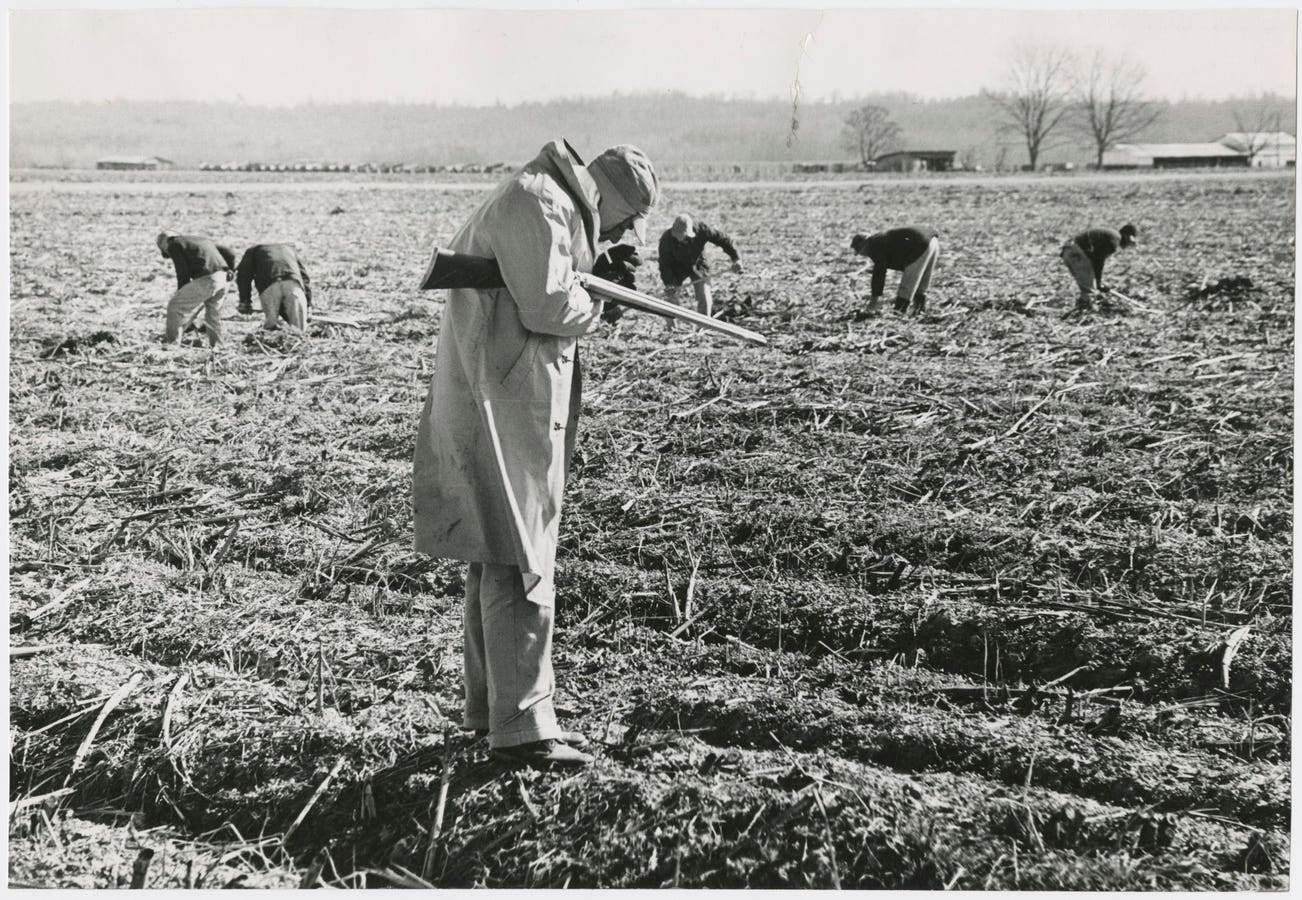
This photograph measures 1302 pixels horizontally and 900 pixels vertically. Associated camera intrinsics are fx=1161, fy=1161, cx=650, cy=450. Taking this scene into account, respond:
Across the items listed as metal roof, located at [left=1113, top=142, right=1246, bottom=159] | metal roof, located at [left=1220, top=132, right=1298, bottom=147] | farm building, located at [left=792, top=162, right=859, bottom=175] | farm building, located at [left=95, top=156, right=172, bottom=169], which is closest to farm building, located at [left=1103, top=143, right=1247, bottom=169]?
metal roof, located at [left=1113, top=142, right=1246, bottom=159]

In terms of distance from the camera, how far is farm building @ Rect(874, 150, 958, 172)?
29828 mm

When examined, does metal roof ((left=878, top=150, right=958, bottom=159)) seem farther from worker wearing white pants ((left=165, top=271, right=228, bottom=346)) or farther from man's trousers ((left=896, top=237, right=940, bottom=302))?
worker wearing white pants ((left=165, top=271, right=228, bottom=346))

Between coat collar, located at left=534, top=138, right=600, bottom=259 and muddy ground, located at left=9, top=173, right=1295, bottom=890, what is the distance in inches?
56.5

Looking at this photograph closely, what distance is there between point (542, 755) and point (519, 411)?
2.88 feet

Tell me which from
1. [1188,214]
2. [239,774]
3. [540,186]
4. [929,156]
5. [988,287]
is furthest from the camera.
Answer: [929,156]

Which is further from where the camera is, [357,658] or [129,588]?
[129,588]

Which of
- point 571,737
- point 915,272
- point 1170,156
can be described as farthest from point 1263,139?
point 571,737

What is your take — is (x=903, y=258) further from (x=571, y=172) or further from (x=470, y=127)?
(x=470, y=127)

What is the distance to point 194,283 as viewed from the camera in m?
8.38

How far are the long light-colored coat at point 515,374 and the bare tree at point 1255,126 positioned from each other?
33.1 feet

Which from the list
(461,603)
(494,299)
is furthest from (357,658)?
(494,299)

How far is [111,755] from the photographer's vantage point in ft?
10.5

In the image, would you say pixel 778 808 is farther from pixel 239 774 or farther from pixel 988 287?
pixel 988 287

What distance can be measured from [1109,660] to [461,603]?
2159 millimetres
